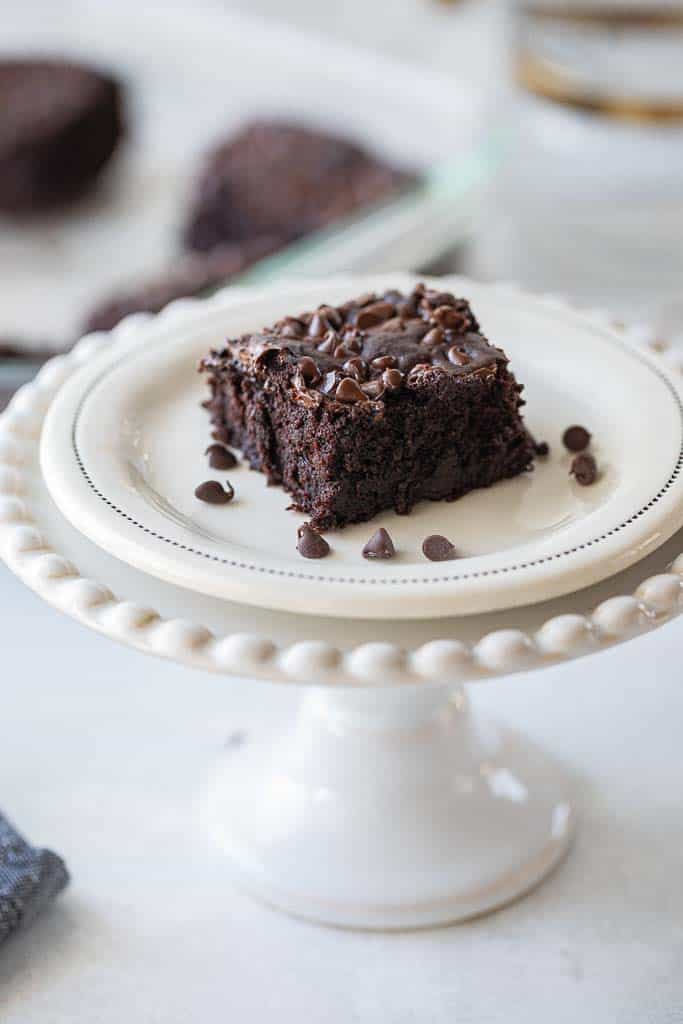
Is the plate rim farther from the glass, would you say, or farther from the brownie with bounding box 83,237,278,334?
the glass

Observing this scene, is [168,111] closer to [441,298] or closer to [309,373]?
[441,298]

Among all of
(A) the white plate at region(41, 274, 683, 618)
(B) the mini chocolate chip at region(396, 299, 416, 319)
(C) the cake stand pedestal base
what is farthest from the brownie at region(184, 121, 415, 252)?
(C) the cake stand pedestal base

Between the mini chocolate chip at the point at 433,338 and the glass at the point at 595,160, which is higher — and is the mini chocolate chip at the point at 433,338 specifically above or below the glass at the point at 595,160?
above

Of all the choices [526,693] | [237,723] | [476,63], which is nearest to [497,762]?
[526,693]

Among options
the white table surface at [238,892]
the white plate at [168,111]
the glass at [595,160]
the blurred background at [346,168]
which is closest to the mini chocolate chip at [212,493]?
the white table surface at [238,892]

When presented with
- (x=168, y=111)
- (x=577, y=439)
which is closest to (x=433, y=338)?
(x=577, y=439)

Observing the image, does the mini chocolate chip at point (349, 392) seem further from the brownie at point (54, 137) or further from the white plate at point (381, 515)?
the brownie at point (54, 137)
